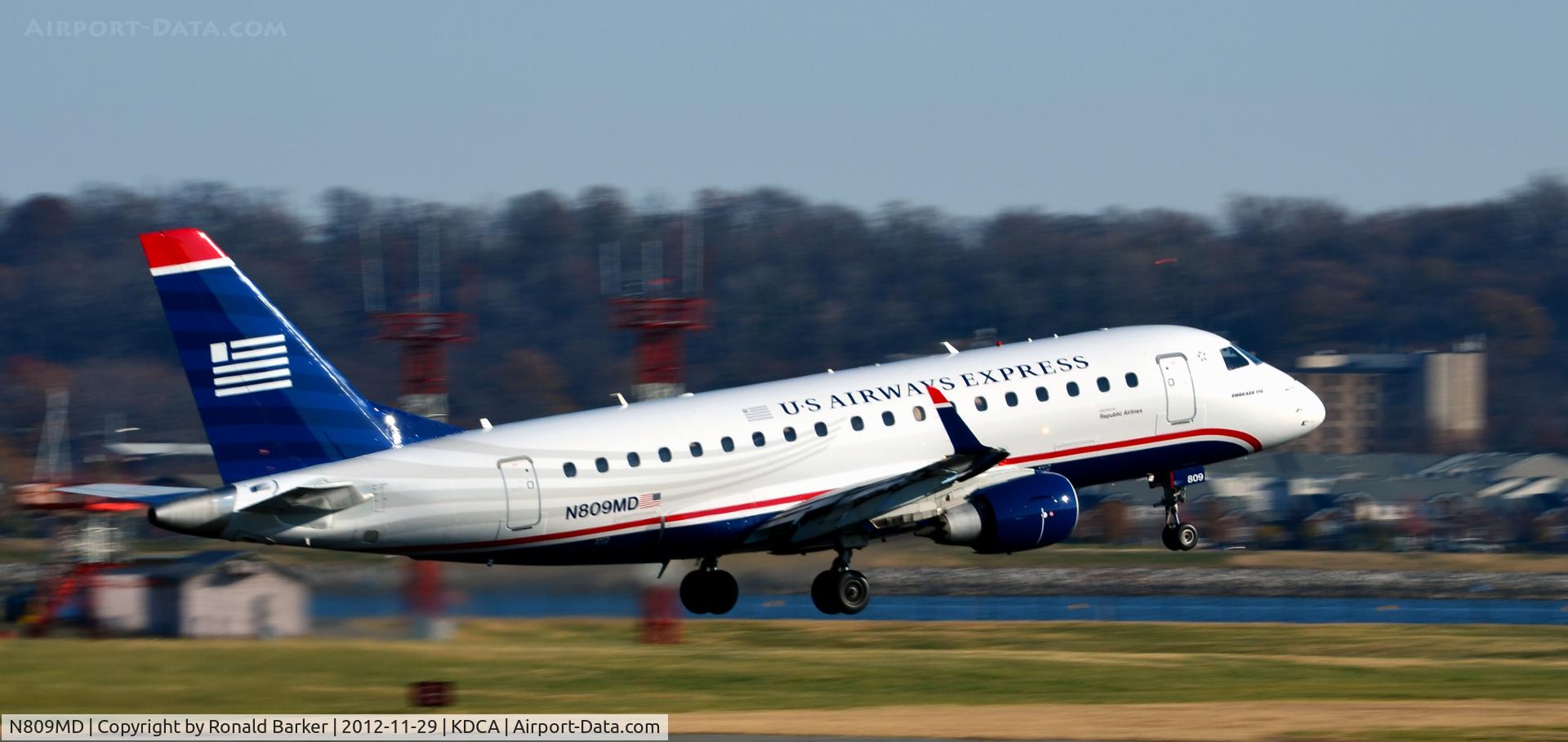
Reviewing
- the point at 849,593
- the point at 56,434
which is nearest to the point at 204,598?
the point at 849,593

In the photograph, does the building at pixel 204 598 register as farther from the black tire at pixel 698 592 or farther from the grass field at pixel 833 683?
the black tire at pixel 698 592

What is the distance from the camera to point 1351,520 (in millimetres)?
111688

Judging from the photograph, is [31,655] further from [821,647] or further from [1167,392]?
[1167,392]

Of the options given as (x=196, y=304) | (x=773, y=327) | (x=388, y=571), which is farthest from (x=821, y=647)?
(x=773, y=327)

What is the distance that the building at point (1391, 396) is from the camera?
15150cm

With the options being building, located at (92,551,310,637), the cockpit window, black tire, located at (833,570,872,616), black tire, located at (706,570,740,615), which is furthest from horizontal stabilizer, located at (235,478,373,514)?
building, located at (92,551,310,637)

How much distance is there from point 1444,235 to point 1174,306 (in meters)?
45.1

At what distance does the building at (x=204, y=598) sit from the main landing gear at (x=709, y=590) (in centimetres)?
2021

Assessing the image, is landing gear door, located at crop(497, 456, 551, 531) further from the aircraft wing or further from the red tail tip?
the red tail tip

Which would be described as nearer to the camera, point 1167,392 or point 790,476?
point 790,476

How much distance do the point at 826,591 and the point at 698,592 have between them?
2970 mm

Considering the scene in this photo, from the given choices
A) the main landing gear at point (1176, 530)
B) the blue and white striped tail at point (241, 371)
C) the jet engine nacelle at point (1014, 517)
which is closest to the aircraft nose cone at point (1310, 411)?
the main landing gear at point (1176, 530)

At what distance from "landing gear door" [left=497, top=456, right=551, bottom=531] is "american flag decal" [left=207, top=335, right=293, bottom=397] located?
4.54m

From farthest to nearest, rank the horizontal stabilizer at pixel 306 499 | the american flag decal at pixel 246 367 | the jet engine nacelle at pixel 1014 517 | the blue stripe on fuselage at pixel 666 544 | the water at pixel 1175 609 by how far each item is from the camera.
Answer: the water at pixel 1175 609, the jet engine nacelle at pixel 1014 517, the blue stripe on fuselage at pixel 666 544, the american flag decal at pixel 246 367, the horizontal stabilizer at pixel 306 499
